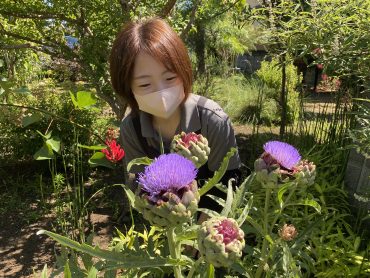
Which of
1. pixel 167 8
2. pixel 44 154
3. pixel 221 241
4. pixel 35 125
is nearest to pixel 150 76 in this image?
pixel 221 241

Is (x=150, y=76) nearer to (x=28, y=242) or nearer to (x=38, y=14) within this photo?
(x=28, y=242)

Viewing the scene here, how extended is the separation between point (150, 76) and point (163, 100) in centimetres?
6

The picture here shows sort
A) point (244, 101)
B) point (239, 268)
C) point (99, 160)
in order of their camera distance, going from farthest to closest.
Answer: point (244, 101), point (99, 160), point (239, 268)

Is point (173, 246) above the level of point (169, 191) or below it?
below

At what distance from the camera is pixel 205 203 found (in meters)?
1.27

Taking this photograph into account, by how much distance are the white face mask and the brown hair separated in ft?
0.14

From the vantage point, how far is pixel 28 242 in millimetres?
2145

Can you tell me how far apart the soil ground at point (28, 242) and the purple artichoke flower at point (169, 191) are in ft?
4.20

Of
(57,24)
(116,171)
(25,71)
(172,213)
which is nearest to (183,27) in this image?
(57,24)

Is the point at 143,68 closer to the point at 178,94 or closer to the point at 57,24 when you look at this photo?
the point at 178,94

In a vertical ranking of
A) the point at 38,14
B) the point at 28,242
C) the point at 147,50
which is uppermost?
the point at 38,14

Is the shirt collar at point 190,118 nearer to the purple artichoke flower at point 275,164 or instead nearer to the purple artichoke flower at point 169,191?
the purple artichoke flower at point 275,164

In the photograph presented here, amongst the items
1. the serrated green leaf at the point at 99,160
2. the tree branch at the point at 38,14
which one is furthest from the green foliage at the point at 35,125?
the serrated green leaf at the point at 99,160

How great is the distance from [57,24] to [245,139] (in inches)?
75.9
